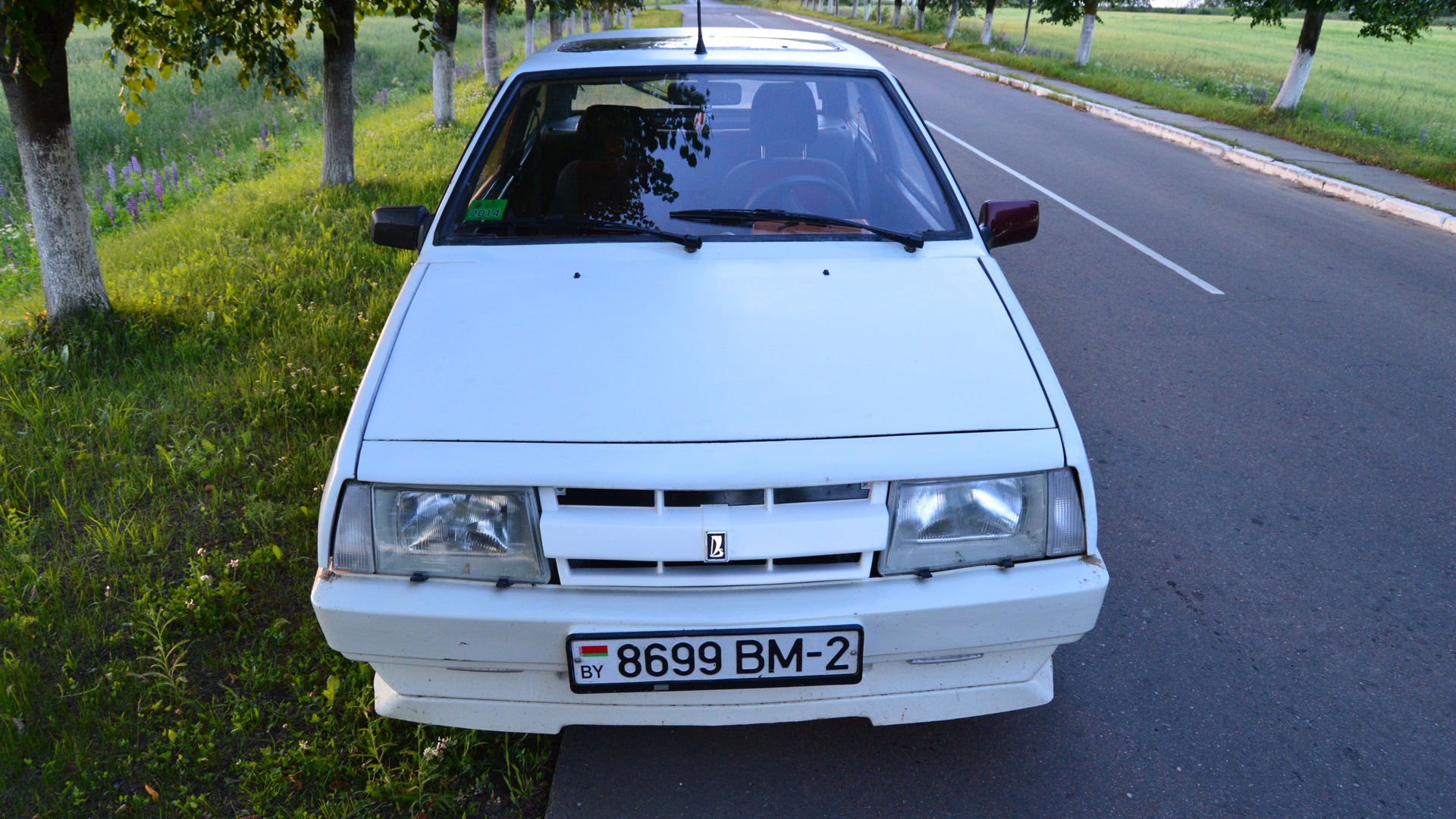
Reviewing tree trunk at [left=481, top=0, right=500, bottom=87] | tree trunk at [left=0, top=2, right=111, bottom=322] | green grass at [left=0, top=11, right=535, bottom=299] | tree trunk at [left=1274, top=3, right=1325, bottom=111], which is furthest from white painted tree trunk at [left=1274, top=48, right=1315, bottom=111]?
tree trunk at [left=0, top=2, right=111, bottom=322]

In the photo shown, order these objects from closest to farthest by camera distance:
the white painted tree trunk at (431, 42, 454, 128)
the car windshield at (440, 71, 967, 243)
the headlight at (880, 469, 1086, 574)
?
the headlight at (880, 469, 1086, 574) → the car windshield at (440, 71, 967, 243) → the white painted tree trunk at (431, 42, 454, 128)

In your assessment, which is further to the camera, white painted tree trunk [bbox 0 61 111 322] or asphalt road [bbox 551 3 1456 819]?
white painted tree trunk [bbox 0 61 111 322]

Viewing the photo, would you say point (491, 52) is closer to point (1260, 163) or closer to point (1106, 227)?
point (1106, 227)

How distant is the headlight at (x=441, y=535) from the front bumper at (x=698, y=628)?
34 millimetres

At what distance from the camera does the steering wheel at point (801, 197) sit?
2.83m

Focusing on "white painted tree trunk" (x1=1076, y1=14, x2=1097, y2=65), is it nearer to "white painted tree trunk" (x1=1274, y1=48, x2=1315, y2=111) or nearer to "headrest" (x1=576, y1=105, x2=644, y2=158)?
"white painted tree trunk" (x1=1274, y1=48, x2=1315, y2=111)

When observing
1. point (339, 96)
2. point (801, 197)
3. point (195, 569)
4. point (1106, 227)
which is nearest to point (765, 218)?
point (801, 197)

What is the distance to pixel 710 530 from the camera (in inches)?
72.8

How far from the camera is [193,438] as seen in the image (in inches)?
146

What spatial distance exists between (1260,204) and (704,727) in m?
8.83

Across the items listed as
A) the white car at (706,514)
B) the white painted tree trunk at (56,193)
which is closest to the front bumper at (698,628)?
the white car at (706,514)

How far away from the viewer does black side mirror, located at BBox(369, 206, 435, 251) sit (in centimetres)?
300

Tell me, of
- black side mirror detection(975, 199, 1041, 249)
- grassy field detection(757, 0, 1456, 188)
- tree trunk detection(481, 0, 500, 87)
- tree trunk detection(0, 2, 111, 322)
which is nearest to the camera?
black side mirror detection(975, 199, 1041, 249)

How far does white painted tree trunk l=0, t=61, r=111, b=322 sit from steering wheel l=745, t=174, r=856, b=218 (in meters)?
3.71
